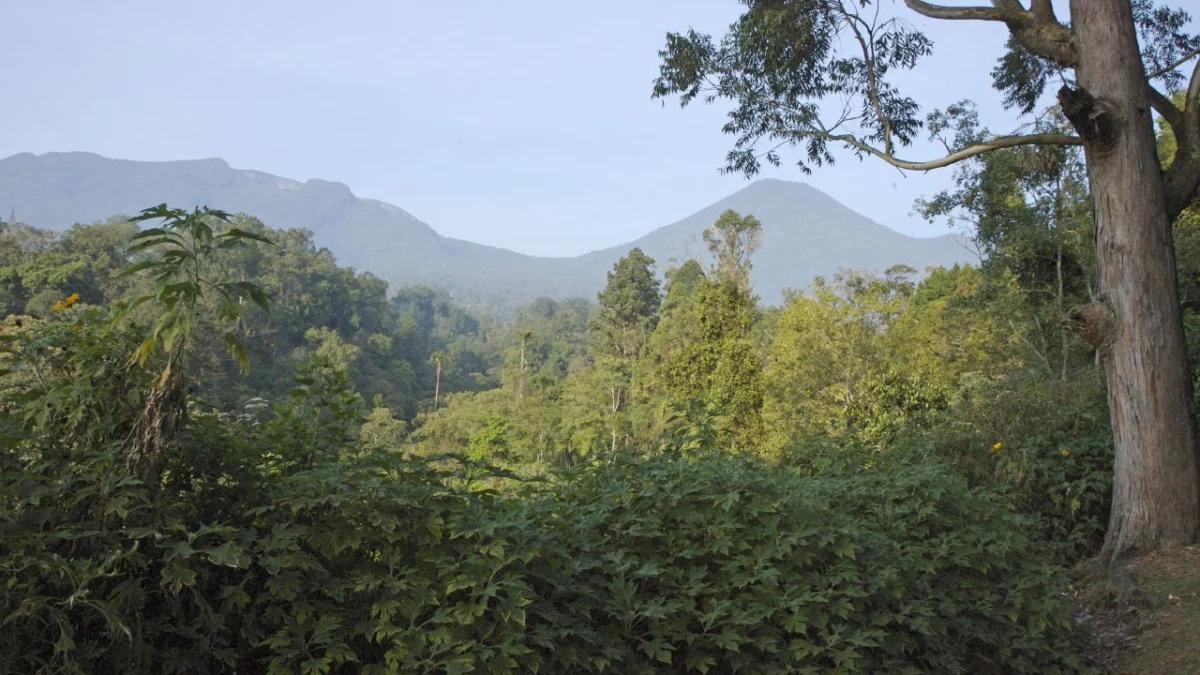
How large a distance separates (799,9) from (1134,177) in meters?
3.98

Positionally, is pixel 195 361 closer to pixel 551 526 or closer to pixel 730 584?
pixel 551 526

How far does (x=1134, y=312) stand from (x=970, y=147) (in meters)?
1.88

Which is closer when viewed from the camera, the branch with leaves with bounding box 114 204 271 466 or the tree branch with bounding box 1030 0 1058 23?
the branch with leaves with bounding box 114 204 271 466

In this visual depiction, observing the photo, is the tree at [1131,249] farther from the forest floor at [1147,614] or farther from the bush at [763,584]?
the bush at [763,584]

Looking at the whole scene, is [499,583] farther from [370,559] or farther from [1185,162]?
[1185,162]

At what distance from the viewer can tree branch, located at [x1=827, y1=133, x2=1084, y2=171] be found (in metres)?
7.24

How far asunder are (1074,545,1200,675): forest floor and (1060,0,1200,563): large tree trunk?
34 centimetres

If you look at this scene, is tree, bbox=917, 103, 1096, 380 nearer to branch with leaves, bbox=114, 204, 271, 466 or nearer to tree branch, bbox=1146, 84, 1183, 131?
tree branch, bbox=1146, 84, 1183, 131

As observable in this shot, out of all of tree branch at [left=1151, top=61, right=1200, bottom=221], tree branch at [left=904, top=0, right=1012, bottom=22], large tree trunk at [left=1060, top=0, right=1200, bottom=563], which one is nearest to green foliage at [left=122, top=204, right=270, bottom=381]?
large tree trunk at [left=1060, top=0, right=1200, bottom=563]

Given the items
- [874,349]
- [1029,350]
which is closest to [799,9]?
[1029,350]

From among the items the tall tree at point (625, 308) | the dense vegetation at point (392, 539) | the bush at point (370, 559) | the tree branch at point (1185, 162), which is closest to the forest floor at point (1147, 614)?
the dense vegetation at point (392, 539)

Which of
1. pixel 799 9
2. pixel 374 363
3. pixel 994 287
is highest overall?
pixel 799 9

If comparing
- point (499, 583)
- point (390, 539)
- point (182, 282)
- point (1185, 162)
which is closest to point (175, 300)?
point (182, 282)

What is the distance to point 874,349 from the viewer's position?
23.1 metres
